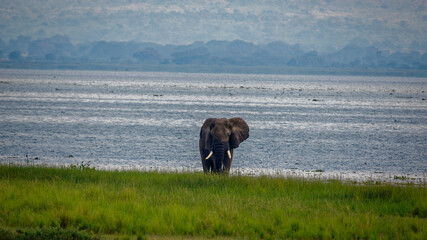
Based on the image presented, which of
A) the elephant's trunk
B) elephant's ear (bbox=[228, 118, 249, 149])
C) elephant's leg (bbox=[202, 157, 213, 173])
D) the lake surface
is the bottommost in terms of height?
the lake surface

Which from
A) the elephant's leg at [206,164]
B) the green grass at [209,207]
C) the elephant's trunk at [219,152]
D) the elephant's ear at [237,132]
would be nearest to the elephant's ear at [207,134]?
the elephant's trunk at [219,152]

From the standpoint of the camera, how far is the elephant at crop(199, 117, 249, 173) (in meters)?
19.9

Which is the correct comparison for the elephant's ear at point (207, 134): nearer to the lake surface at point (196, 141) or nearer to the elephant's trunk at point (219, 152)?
the elephant's trunk at point (219, 152)

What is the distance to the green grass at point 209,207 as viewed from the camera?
1241 cm

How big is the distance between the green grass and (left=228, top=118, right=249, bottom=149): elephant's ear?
243cm

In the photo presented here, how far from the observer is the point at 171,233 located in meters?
12.3

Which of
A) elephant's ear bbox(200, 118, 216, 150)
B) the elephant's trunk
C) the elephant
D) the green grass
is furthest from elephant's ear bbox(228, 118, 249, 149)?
the green grass

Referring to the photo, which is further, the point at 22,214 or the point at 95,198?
the point at 95,198

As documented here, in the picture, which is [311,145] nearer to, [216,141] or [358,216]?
[216,141]

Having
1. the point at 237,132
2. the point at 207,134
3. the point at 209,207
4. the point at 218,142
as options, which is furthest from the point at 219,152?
the point at 209,207

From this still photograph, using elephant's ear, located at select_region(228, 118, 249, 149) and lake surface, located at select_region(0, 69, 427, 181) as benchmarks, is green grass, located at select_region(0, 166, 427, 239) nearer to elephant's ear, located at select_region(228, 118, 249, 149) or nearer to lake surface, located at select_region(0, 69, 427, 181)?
elephant's ear, located at select_region(228, 118, 249, 149)

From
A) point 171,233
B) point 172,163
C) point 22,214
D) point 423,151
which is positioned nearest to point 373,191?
point 171,233

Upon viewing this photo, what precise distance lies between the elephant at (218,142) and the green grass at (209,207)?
1316 mm

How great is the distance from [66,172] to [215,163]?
5126 mm
